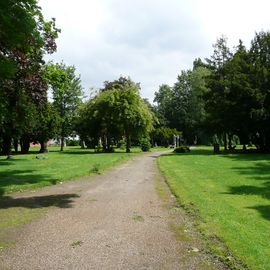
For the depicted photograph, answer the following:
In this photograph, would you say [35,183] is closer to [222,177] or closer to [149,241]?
[222,177]

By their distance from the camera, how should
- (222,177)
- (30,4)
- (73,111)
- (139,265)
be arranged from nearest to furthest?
(139,265) → (30,4) → (222,177) → (73,111)

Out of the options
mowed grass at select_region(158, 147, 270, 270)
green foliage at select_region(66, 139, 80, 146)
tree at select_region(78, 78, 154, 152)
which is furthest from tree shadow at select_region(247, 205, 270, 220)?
green foliage at select_region(66, 139, 80, 146)

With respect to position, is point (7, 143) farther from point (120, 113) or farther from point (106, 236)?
point (106, 236)

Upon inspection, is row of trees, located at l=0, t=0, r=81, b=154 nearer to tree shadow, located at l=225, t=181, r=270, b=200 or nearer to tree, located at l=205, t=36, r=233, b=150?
A: tree shadow, located at l=225, t=181, r=270, b=200

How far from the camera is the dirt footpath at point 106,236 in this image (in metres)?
6.55

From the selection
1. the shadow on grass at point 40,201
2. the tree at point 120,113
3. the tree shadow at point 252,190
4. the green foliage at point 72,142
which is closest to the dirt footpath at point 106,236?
the shadow on grass at point 40,201

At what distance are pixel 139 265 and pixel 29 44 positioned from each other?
11.5 m

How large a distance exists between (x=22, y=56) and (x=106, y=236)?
12.6m

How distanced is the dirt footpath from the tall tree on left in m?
4.50

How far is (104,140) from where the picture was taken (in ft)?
182

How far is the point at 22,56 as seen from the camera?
1862cm

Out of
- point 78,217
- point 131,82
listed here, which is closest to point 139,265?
point 78,217

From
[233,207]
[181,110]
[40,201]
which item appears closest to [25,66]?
[40,201]

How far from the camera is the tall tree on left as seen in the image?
12797 mm
